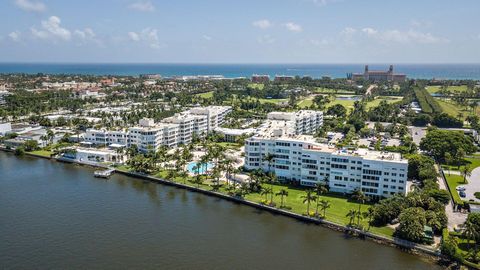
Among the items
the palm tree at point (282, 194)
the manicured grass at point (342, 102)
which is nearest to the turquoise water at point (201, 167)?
the palm tree at point (282, 194)

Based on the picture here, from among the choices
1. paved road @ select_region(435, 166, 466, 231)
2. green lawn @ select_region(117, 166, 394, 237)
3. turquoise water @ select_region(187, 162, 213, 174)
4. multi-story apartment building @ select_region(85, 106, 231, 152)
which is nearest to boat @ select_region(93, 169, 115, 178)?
multi-story apartment building @ select_region(85, 106, 231, 152)

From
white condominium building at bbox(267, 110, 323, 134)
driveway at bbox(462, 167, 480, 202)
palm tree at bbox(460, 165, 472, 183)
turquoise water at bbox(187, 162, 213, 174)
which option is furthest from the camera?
white condominium building at bbox(267, 110, 323, 134)

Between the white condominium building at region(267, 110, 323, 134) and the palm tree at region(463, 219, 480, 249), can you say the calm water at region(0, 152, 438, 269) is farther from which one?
the white condominium building at region(267, 110, 323, 134)

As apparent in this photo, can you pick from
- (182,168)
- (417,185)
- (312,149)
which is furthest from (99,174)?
(417,185)

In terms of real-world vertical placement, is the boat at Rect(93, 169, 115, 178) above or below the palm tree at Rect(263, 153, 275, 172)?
below

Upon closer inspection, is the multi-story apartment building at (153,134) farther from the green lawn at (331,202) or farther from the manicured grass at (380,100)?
the manicured grass at (380,100)

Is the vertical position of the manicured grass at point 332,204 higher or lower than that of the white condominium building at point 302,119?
lower

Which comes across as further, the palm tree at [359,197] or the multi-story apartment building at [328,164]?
the multi-story apartment building at [328,164]
